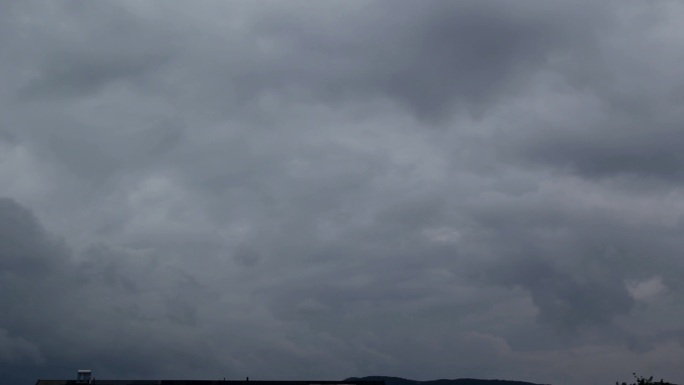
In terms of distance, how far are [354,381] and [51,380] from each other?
3899cm

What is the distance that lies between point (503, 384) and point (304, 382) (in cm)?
11274

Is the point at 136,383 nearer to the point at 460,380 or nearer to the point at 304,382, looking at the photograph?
the point at 304,382

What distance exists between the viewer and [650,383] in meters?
114

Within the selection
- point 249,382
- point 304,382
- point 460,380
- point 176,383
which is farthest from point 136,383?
point 460,380

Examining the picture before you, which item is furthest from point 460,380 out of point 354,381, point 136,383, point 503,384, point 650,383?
point 136,383

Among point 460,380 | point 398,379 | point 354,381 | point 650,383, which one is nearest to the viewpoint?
point 354,381

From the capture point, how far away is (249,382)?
9088cm

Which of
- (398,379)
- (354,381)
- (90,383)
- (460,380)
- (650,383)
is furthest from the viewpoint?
(460,380)

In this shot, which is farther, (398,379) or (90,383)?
(398,379)

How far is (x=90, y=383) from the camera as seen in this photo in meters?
88.6

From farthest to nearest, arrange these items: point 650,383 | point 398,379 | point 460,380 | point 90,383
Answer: point 460,380 → point 398,379 → point 650,383 → point 90,383

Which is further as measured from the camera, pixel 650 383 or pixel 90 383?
pixel 650 383

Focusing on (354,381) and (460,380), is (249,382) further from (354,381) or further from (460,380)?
(460,380)

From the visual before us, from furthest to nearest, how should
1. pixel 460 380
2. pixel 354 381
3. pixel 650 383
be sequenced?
pixel 460 380 < pixel 650 383 < pixel 354 381
